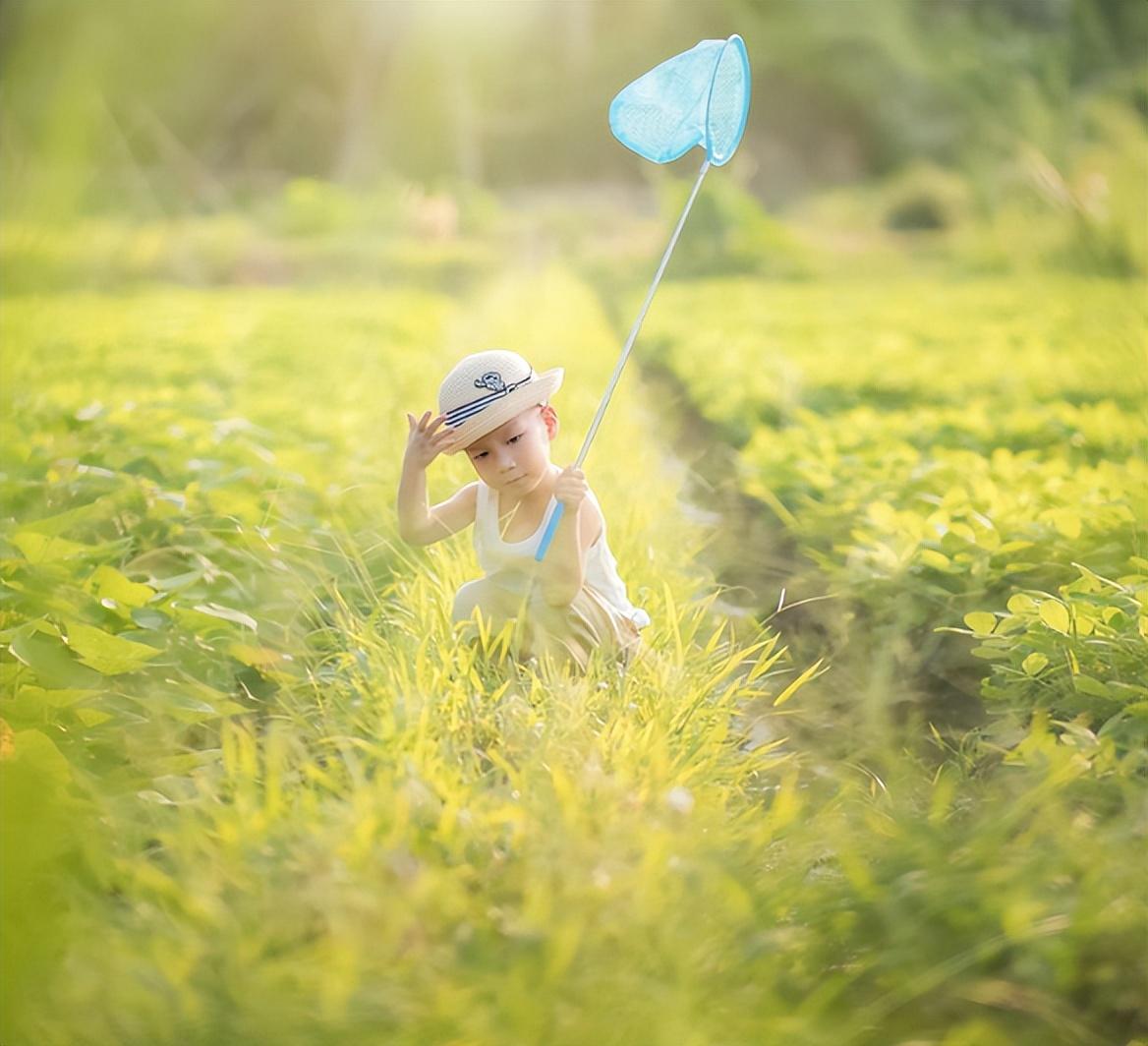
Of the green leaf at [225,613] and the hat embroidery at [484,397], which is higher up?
the hat embroidery at [484,397]

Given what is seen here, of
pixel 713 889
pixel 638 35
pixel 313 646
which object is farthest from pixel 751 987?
pixel 638 35

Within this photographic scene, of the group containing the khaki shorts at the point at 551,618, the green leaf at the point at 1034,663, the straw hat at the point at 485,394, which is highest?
the straw hat at the point at 485,394

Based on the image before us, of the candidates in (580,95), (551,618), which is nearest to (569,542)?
(551,618)

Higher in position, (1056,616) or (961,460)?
(1056,616)

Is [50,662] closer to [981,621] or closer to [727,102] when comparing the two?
[727,102]

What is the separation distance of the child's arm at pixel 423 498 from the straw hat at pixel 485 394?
0.10 ft

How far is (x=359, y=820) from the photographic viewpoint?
5.18ft

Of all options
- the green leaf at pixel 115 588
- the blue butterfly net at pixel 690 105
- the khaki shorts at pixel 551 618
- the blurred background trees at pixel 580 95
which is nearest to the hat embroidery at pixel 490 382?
the khaki shorts at pixel 551 618

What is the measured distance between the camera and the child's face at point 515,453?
2.14 metres

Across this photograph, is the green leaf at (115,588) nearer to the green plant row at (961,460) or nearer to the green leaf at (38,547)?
the green leaf at (38,547)

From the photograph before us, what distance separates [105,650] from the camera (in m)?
2.07

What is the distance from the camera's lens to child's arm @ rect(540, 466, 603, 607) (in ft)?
6.73

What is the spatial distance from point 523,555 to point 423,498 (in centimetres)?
21

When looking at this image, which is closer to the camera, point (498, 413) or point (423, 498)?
point (498, 413)
